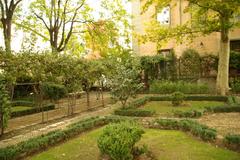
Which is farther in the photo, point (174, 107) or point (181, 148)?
point (174, 107)

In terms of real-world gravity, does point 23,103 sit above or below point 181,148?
above

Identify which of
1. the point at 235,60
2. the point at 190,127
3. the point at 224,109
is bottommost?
the point at 190,127

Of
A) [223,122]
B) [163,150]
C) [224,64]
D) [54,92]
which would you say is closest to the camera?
[163,150]

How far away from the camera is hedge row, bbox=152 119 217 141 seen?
26.0 ft

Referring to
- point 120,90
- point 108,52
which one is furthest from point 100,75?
point 108,52

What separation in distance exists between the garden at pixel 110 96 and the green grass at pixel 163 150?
0.02 metres

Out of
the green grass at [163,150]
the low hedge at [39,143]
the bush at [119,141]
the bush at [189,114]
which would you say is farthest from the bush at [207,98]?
the bush at [119,141]

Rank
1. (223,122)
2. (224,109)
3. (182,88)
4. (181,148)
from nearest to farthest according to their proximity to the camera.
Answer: (181,148), (223,122), (224,109), (182,88)

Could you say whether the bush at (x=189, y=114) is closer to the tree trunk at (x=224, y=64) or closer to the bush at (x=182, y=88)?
the tree trunk at (x=224, y=64)

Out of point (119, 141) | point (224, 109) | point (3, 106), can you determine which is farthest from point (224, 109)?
point (3, 106)

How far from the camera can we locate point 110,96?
14680mm

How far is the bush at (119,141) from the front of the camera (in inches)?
242

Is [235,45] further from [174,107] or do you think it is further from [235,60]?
[174,107]

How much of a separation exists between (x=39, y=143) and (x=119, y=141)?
8.23 feet
